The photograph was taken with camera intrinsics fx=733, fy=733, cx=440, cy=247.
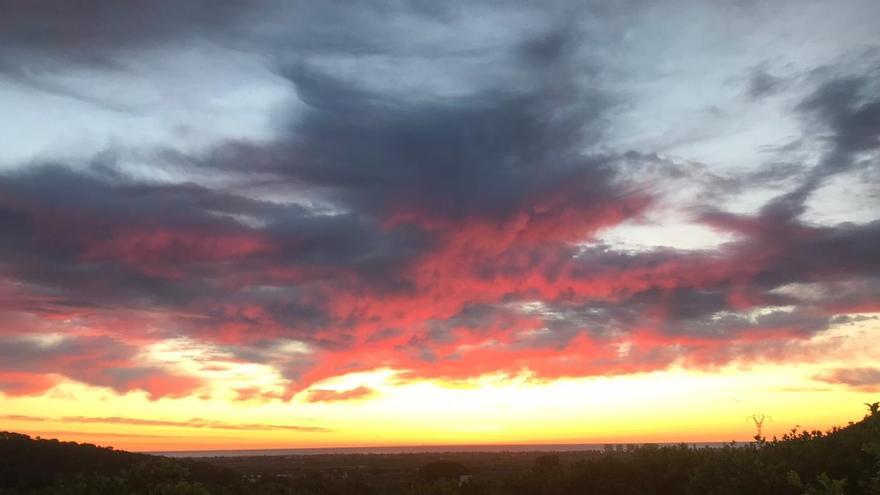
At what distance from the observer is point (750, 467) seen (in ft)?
75.7

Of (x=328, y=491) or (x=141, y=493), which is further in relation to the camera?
(x=328, y=491)

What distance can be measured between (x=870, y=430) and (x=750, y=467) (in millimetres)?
3744

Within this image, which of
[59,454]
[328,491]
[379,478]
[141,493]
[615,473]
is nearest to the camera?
[141,493]

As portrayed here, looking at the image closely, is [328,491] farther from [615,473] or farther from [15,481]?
[15,481]

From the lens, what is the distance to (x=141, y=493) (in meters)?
24.8

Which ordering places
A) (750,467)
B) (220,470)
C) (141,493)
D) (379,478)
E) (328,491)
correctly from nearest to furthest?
(750,467) < (141,493) < (328,491) < (220,470) < (379,478)

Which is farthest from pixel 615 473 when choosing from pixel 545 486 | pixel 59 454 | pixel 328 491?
pixel 59 454

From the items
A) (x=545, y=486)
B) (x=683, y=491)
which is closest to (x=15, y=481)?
(x=545, y=486)

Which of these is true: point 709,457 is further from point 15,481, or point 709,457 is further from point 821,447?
point 15,481

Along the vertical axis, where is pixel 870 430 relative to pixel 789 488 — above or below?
above

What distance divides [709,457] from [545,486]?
7159 millimetres

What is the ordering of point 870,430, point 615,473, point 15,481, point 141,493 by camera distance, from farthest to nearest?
1. point 15,481
2. point 615,473
3. point 141,493
4. point 870,430

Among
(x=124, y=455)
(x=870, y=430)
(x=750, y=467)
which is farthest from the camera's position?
(x=124, y=455)

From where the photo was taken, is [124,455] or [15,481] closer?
[15,481]
